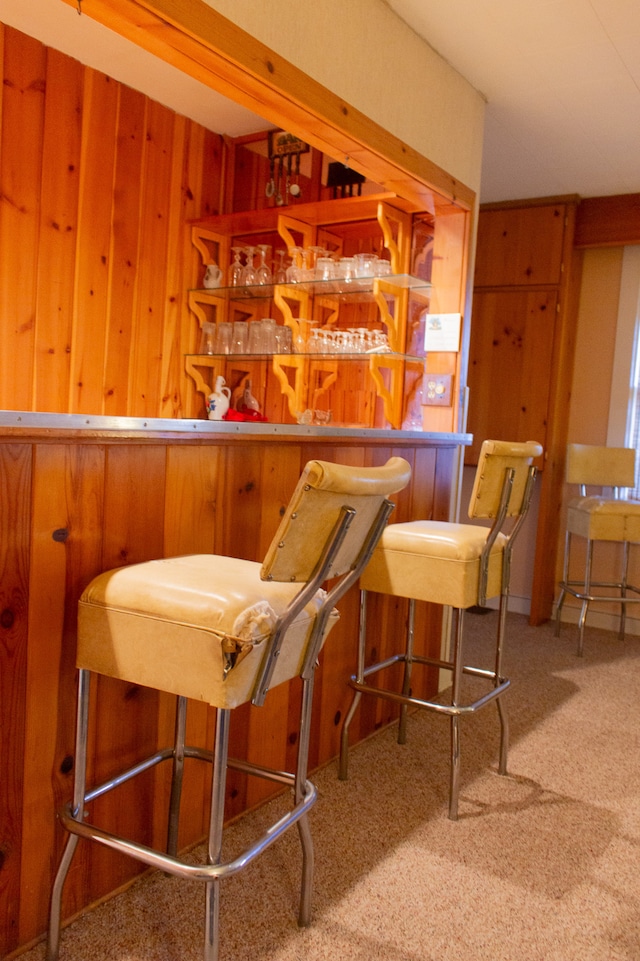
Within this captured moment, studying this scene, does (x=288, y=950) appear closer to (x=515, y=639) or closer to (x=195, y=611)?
(x=195, y=611)

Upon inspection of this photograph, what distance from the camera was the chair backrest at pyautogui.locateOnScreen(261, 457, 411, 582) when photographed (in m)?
1.25

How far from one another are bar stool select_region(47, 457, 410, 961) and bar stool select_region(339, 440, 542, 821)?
772 millimetres

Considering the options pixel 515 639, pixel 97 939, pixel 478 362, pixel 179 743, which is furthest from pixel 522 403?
pixel 97 939

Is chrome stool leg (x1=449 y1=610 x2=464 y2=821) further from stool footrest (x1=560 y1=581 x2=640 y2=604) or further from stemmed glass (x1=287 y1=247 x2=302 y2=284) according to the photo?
stool footrest (x1=560 y1=581 x2=640 y2=604)

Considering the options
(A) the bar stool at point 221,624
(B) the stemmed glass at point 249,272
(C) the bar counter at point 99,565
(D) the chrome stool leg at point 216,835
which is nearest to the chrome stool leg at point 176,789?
(C) the bar counter at point 99,565

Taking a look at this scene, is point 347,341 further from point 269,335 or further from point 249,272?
point 249,272

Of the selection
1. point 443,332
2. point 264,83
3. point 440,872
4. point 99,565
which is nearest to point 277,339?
point 443,332

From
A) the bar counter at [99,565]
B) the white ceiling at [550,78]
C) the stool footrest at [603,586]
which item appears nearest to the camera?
the bar counter at [99,565]

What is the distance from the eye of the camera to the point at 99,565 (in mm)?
1622

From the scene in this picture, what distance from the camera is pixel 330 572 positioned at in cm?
138

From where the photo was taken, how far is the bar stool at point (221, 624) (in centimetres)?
131

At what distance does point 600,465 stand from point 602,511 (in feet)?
1.32

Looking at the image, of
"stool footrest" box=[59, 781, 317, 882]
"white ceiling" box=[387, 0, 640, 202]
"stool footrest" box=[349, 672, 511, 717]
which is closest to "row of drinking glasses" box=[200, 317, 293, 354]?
"white ceiling" box=[387, 0, 640, 202]

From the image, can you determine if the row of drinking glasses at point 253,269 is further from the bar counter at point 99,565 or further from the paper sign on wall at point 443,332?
the bar counter at point 99,565
